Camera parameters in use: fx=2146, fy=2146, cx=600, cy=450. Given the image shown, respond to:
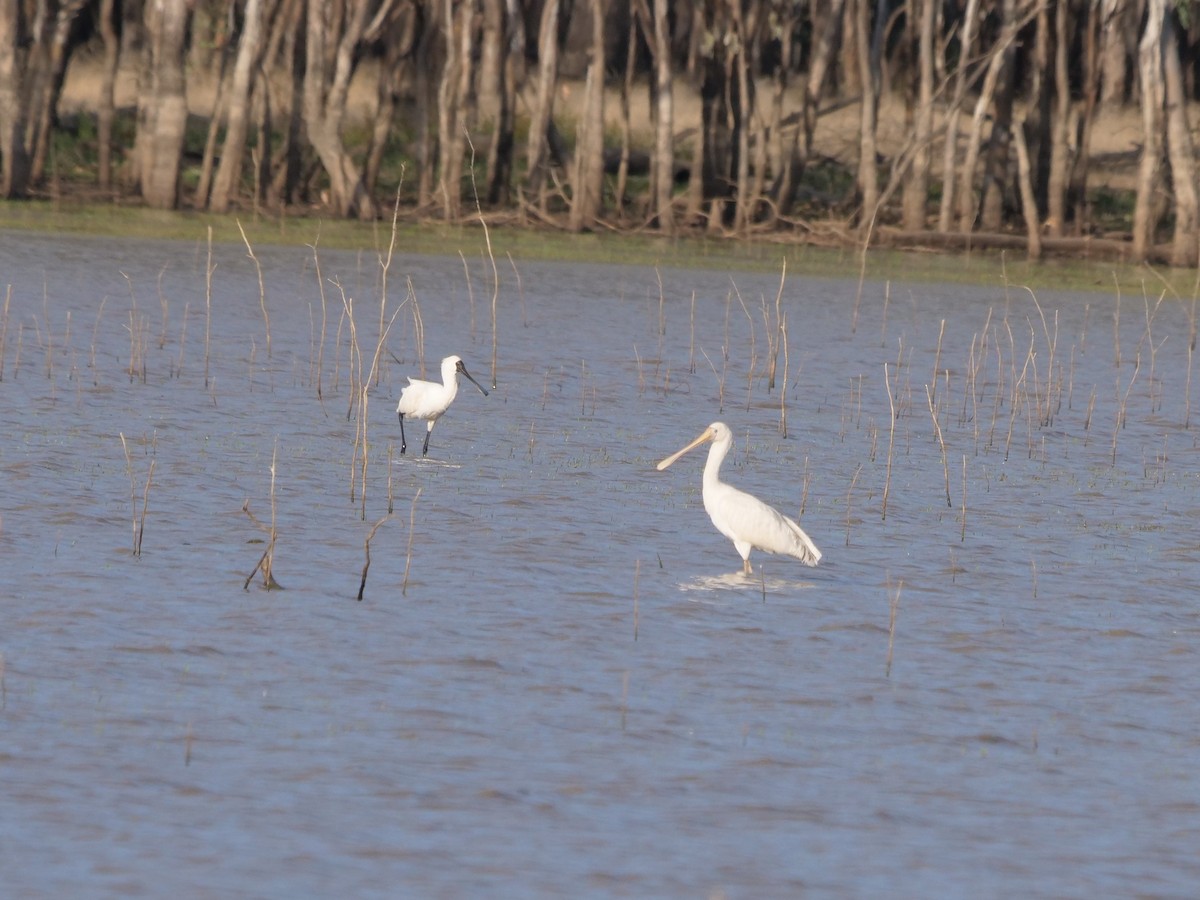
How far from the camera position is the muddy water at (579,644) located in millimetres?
6031

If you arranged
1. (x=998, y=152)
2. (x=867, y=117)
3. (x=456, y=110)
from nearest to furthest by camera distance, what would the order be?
(x=867, y=117) → (x=456, y=110) → (x=998, y=152)

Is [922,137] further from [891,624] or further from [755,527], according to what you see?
[891,624]

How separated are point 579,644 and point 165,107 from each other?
2395 centimetres

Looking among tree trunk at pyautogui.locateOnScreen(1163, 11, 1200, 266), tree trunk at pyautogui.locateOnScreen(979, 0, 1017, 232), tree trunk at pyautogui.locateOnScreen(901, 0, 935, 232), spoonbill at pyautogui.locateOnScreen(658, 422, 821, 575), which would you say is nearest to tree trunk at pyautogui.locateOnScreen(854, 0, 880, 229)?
tree trunk at pyautogui.locateOnScreen(901, 0, 935, 232)

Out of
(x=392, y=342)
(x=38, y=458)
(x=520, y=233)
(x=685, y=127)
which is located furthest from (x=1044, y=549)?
(x=685, y=127)

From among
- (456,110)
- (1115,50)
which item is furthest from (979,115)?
(1115,50)

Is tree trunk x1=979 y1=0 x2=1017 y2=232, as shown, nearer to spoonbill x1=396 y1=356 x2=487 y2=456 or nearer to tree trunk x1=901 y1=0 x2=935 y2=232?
tree trunk x1=901 y1=0 x2=935 y2=232

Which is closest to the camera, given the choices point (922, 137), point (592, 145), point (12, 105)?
point (922, 137)

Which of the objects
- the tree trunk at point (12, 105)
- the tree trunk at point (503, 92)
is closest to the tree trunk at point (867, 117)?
the tree trunk at point (503, 92)

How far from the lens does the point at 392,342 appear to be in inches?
759

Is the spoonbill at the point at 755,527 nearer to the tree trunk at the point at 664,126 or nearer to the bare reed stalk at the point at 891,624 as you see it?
the bare reed stalk at the point at 891,624

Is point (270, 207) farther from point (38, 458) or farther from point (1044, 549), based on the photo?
point (1044, 549)

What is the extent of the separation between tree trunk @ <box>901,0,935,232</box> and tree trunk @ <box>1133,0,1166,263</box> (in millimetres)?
2857

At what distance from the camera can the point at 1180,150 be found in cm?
2886
